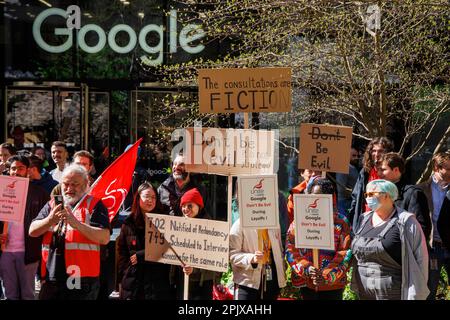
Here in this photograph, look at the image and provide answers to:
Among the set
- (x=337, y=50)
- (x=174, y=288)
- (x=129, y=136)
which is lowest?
(x=174, y=288)

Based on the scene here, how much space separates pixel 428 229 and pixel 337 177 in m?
4.49

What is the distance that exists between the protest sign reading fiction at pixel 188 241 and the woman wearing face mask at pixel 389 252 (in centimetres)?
109

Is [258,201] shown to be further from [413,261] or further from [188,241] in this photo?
[413,261]

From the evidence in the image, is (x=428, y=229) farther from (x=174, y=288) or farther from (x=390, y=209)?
(x=174, y=288)

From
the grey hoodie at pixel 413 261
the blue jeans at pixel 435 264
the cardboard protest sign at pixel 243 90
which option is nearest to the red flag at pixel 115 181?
the cardboard protest sign at pixel 243 90

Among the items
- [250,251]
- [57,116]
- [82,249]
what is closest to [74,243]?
[82,249]

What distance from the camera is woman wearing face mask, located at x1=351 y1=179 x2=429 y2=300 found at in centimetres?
665

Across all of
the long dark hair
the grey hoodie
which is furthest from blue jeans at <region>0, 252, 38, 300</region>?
the grey hoodie

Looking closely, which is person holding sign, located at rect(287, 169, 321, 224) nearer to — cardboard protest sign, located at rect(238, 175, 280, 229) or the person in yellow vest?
cardboard protest sign, located at rect(238, 175, 280, 229)

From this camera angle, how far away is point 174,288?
777cm

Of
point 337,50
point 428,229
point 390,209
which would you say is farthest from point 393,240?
point 337,50

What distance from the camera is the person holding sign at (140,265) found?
302 inches

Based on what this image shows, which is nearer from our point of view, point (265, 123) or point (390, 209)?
point (390, 209)

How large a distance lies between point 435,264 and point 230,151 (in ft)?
8.10
